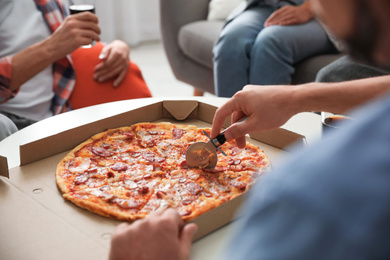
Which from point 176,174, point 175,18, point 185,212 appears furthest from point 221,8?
point 185,212

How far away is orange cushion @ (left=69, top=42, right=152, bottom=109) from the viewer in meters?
1.93

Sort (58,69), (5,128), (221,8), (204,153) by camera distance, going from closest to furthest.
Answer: (204,153) → (5,128) → (58,69) → (221,8)

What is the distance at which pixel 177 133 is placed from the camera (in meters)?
1.54

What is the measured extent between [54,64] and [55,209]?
0.98 metres

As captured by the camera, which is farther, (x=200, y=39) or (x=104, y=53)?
(x=200, y=39)

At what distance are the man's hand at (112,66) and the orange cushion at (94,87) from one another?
0.07 feet

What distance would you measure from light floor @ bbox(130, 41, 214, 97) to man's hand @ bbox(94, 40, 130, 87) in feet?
5.21

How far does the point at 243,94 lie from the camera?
4.27 feet

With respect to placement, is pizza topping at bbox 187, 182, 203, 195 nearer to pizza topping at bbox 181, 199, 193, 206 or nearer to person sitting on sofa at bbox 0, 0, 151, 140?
pizza topping at bbox 181, 199, 193, 206

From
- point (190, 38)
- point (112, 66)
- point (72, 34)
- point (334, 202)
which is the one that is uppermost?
point (334, 202)

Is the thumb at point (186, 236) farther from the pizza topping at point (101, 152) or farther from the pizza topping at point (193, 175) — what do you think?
the pizza topping at point (101, 152)

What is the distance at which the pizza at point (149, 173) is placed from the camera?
116 centimetres

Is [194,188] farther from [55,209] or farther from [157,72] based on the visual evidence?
[157,72]

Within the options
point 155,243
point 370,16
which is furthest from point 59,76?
point 370,16
